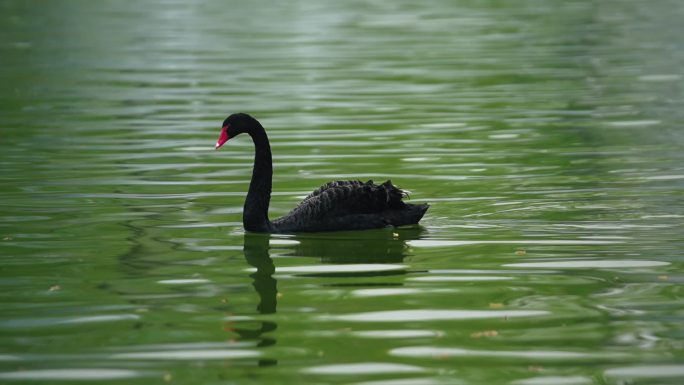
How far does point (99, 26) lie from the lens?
37000 millimetres

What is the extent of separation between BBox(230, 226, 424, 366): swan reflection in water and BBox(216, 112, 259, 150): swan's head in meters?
0.71

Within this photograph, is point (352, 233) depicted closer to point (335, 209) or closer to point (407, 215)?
point (335, 209)

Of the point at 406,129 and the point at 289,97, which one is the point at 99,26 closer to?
the point at 289,97

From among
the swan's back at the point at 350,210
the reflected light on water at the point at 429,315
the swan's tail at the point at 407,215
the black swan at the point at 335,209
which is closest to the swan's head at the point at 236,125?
the black swan at the point at 335,209

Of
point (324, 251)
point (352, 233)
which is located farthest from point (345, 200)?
point (324, 251)

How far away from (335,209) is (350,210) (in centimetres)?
11

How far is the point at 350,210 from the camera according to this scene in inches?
380

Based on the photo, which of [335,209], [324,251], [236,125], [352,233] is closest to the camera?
[324,251]

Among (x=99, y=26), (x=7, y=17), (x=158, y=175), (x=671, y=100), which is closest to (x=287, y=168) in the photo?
(x=158, y=175)

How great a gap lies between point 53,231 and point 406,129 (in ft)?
21.7

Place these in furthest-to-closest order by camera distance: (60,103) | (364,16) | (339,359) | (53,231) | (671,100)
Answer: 1. (364,16)
2. (60,103)
3. (671,100)
4. (53,231)
5. (339,359)

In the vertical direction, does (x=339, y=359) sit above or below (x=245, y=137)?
above

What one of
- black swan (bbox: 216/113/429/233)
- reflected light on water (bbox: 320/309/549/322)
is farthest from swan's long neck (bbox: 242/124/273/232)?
reflected light on water (bbox: 320/309/549/322)

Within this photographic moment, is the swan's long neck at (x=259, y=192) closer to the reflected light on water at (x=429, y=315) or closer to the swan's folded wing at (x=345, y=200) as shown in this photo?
the swan's folded wing at (x=345, y=200)
